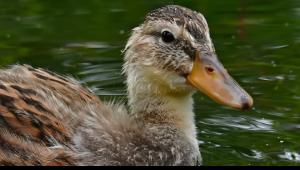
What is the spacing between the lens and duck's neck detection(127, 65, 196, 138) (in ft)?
35.1

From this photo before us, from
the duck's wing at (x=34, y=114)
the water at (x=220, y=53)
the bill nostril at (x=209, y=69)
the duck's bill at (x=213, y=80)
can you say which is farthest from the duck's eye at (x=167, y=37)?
Result: the water at (x=220, y=53)

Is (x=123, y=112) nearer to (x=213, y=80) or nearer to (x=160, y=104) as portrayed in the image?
(x=160, y=104)

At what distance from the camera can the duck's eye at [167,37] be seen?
35.0 feet

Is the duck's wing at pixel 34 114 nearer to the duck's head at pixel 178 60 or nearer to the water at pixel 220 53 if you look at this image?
the duck's head at pixel 178 60

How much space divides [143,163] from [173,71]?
1.00 m

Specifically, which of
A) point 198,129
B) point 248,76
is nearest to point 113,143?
point 198,129

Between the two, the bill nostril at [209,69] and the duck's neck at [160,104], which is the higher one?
the bill nostril at [209,69]

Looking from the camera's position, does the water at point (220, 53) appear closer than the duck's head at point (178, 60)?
No

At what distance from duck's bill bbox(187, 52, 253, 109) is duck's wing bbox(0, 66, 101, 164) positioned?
104 cm

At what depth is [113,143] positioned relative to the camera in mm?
10133

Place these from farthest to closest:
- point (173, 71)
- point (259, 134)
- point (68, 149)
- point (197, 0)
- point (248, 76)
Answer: point (197, 0) → point (248, 76) → point (259, 134) → point (173, 71) → point (68, 149)

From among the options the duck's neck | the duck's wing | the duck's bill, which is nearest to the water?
the duck's neck

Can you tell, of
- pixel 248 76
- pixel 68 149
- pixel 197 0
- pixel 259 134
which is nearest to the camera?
pixel 68 149

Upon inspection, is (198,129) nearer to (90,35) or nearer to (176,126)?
(176,126)
